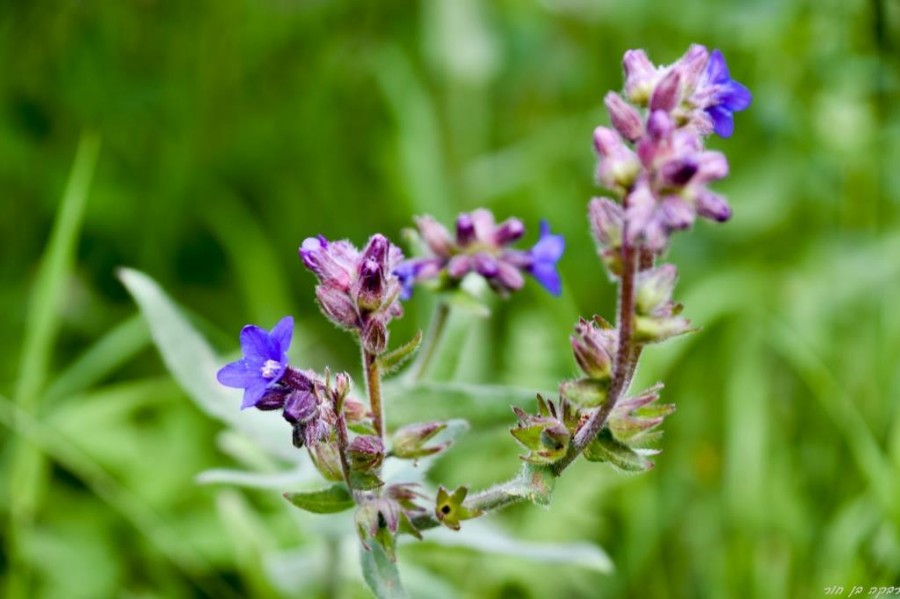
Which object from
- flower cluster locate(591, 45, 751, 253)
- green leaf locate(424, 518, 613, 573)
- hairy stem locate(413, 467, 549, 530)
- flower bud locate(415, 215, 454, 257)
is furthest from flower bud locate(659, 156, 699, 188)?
green leaf locate(424, 518, 613, 573)

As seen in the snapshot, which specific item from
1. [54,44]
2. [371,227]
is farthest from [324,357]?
[54,44]

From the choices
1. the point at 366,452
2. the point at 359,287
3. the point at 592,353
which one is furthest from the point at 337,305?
the point at 592,353

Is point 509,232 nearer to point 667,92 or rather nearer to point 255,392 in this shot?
point 667,92

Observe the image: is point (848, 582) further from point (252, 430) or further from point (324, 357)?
point (324, 357)

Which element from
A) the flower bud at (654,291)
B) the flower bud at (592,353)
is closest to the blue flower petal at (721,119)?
the flower bud at (654,291)

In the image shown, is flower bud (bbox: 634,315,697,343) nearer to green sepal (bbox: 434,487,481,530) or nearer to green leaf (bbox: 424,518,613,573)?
green sepal (bbox: 434,487,481,530)

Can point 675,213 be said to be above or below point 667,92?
below
